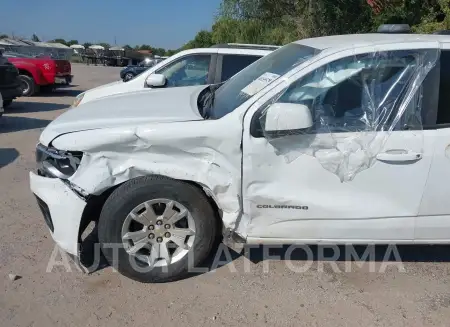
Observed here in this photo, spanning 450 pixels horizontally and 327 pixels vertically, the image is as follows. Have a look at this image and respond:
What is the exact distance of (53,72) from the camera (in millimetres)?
14141

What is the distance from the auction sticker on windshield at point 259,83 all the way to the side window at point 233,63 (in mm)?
3623

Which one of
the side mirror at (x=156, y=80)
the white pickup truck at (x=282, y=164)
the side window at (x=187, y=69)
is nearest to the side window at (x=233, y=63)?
the side window at (x=187, y=69)

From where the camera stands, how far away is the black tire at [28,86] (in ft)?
45.4

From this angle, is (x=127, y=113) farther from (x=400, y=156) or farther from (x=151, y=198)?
(x=400, y=156)

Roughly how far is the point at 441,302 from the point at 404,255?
2.25ft

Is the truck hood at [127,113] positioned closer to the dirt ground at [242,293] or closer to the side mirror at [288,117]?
the side mirror at [288,117]

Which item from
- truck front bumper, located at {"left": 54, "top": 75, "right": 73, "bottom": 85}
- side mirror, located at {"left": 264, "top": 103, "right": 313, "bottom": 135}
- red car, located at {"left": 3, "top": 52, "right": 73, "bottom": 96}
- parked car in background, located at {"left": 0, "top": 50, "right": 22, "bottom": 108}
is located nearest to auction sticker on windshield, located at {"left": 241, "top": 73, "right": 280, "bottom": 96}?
side mirror, located at {"left": 264, "top": 103, "right": 313, "bottom": 135}

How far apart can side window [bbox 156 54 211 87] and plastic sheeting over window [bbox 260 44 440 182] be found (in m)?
4.11

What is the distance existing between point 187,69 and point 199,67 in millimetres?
193

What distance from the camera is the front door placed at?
122 inches

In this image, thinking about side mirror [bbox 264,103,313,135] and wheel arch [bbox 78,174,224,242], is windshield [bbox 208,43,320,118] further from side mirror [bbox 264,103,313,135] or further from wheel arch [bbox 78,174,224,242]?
wheel arch [bbox 78,174,224,242]

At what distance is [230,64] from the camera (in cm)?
712

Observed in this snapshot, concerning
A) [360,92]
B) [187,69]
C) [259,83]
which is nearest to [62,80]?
[187,69]

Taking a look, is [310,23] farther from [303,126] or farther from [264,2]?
[303,126]
